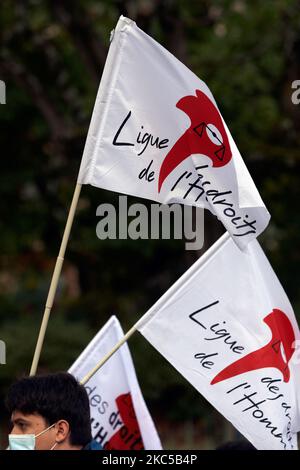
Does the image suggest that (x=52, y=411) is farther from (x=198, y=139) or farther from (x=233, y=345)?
(x=198, y=139)

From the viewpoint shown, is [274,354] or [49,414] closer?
[49,414]

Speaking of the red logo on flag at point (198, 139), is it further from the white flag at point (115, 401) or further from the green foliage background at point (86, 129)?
the green foliage background at point (86, 129)

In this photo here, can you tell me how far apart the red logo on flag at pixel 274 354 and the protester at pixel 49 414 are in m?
1.13

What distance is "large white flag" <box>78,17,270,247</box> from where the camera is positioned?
5.19 m

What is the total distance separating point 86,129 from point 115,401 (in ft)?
24.1

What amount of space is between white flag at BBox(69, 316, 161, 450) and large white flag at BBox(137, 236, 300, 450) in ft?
2.73

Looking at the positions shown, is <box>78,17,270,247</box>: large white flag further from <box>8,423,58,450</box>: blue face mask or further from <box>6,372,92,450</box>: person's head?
<box>8,423,58,450</box>: blue face mask

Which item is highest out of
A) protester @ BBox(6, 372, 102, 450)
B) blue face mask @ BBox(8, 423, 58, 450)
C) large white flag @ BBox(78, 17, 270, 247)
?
large white flag @ BBox(78, 17, 270, 247)

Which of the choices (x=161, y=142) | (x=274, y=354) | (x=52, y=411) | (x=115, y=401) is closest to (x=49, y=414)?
(x=52, y=411)

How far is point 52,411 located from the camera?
4.22 metres

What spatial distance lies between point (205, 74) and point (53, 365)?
369 centimetres

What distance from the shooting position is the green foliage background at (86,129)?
12812mm

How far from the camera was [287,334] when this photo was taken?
5379 mm

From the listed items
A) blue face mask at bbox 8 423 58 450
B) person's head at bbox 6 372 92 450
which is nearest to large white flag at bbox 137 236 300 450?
person's head at bbox 6 372 92 450
